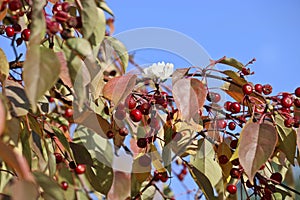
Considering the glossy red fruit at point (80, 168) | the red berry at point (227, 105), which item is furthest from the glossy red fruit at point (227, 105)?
the glossy red fruit at point (80, 168)

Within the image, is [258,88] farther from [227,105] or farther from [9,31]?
[9,31]

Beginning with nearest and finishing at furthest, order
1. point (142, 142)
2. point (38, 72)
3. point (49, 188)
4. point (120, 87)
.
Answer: point (38, 72) < point (49, 188) < point (120, 87) < point (142, 142)

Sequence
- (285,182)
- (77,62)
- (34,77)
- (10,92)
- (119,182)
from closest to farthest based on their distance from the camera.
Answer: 1. (34,77)
2. (77,62)
3. (10,92)
4. (119,182)
5. (285,182)

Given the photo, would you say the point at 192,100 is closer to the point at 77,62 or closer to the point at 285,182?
the point at 77,62

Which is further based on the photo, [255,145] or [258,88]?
[258,88]

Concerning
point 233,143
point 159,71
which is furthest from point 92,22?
point 233,143

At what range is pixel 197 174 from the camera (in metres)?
1.13

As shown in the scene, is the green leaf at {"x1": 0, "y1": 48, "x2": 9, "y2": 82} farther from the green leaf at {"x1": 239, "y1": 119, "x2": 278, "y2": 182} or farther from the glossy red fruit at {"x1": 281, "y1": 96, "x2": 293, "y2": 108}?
the glossy red fruit at {"x1": 281, "y1": 96, "x2": 293, "y2": 108}

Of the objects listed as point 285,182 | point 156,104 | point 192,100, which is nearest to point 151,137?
point 156,104

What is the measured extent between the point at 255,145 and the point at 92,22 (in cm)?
38

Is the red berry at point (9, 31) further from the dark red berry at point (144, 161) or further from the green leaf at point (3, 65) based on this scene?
the dark red berry at point (144, 161)

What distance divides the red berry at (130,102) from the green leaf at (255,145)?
0.82 ft

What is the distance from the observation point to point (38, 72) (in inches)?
26.6

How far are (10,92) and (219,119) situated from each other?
476mm
